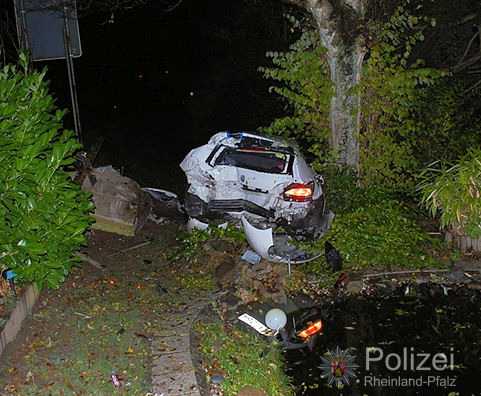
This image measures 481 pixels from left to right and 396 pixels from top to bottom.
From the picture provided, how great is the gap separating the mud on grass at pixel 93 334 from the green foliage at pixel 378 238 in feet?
7.24

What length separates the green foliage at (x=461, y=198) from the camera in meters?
8.85

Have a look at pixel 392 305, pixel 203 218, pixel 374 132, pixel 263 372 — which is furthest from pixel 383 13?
pixel 263 372

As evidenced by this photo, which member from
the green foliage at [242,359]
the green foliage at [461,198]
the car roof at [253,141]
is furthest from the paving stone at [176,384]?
the green foliage at [461,198]

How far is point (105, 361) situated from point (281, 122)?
573 cm

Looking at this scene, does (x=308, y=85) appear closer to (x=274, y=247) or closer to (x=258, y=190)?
(x=258, y=190)

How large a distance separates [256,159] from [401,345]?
3.49 metres

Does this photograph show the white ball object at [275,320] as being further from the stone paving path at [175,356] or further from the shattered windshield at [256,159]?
the shattered windshield at [256,159]

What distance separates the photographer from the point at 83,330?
7273 millimetres

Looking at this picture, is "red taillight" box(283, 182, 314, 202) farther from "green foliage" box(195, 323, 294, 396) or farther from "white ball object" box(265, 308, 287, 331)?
"green foliage" box(195, 323, 294, 396)

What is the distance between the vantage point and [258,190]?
948cm

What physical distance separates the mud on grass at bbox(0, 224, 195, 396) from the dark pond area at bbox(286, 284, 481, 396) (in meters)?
1.61

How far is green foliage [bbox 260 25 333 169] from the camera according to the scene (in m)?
11.0

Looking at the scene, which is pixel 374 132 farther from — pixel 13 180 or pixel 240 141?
pixel 13 180

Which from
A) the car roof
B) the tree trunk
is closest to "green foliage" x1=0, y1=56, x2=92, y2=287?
the car roof
